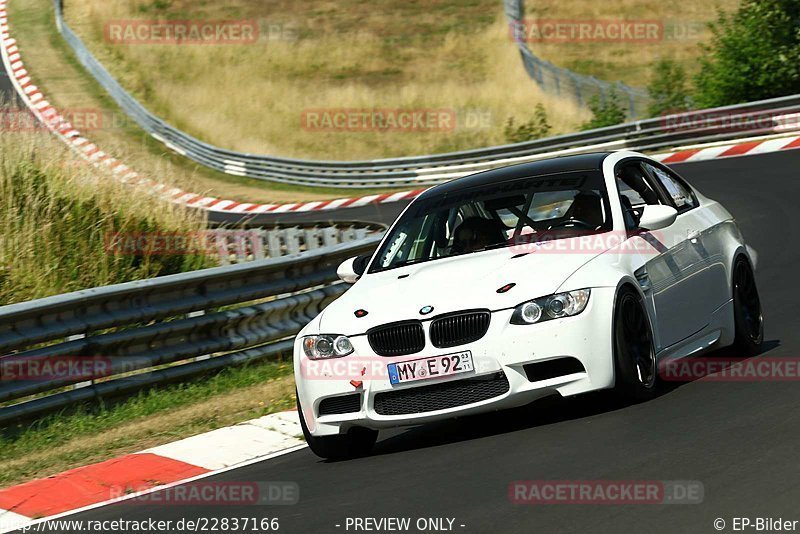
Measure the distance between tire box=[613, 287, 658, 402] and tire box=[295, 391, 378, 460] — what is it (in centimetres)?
153

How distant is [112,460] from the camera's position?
325 inches

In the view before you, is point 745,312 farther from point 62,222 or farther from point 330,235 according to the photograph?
point 330,235

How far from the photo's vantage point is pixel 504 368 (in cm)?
696

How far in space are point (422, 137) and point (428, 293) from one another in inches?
1376

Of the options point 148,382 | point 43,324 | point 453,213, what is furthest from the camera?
point 148,382

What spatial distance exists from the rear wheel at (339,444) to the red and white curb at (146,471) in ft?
1.42

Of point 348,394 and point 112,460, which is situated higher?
point 348,394

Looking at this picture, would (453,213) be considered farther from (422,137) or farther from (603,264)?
(422,137)

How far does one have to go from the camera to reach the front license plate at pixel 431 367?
6980 millimetres

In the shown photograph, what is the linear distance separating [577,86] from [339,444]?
33.1m

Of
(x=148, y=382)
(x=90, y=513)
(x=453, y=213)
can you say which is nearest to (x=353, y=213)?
(x=148, y=382)

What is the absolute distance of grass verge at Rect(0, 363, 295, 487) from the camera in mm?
8508

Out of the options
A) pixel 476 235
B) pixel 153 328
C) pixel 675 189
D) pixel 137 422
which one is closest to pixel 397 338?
pixel 476 235

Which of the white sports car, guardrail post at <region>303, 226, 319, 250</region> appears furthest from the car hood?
guardrail post at <region>303, 226, 319, 250</region>
